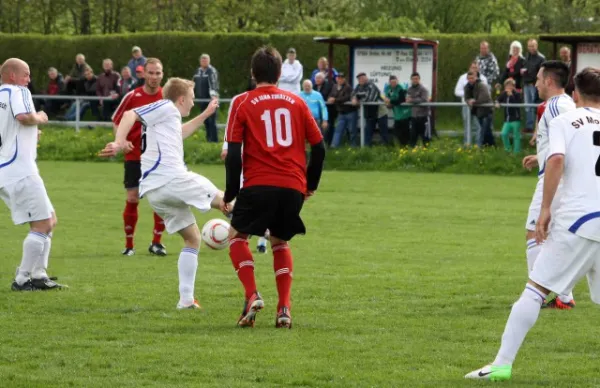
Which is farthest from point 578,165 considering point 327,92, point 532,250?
point 327,92

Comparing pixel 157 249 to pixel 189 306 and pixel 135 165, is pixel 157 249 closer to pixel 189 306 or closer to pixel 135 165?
pixel 135 165

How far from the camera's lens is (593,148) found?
738 centimetres

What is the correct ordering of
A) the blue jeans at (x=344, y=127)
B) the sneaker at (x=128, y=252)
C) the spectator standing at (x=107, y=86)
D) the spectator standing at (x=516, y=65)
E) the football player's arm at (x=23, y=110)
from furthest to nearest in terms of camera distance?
1. the spectator standing at (x=107, y=86)
2. the blue jeans at (x=344, y=127)
3. the spectator standing at (x=516, y=65)
4. the sneaker at (x=128, y=252)
5. the football player's arm at (x=23, y=110)

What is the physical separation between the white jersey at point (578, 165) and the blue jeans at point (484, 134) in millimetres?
19300

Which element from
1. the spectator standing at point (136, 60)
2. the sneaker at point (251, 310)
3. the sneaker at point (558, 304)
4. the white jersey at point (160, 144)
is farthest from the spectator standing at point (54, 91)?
the sneaker at point (251, 310)

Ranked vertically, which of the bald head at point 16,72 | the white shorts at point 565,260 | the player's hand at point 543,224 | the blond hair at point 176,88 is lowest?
the white shorts at point 565,260

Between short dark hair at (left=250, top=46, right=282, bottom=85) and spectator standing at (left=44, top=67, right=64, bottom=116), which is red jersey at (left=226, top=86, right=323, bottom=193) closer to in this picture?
short dark hair at (left=250, top=46, right=282, bottom=85)

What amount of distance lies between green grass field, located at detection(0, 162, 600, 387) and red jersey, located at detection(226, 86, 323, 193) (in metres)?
1.11

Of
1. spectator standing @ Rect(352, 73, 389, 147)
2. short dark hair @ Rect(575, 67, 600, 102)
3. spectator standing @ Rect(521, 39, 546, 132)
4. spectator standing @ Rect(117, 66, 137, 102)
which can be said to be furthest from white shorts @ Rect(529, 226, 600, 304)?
spectator standing @ Rect(117, 66, 137, 102)

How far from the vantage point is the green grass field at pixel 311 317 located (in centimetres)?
743

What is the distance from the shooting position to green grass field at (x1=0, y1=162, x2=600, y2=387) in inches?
293

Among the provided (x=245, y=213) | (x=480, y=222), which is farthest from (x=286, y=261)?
(x=480, y=222)

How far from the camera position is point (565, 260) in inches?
286

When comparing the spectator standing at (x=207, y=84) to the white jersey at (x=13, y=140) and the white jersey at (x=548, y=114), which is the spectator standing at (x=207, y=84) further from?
the white jersey at (x=548, y=114)
